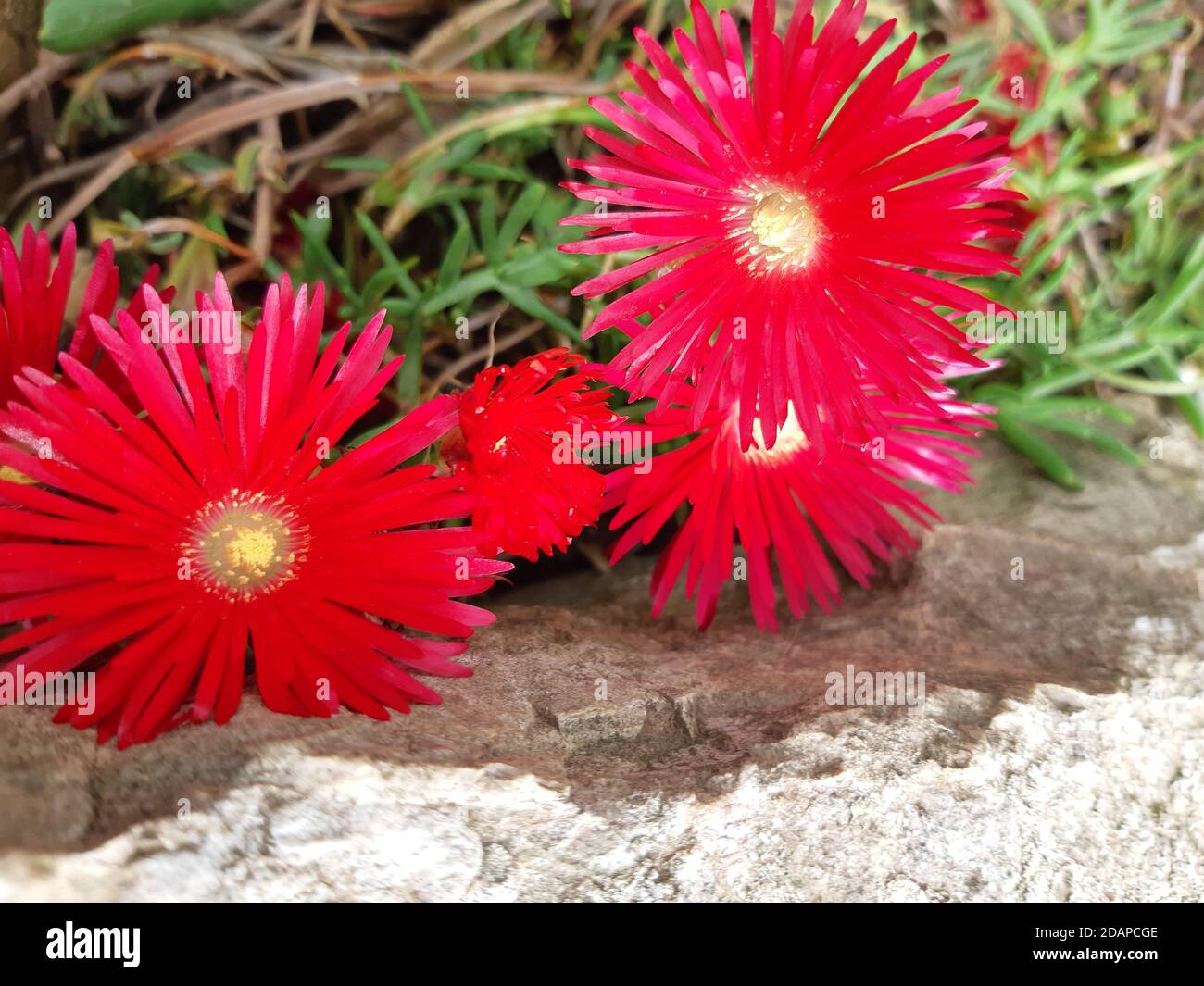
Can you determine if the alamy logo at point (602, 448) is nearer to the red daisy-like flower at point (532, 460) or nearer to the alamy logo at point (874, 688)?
the red daisy-like flower at point (532, 460)

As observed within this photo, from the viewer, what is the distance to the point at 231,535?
0.55 m

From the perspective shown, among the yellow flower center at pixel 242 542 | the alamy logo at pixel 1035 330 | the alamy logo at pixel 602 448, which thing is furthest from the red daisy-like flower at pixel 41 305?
the alamy logo at pixel 1035 330

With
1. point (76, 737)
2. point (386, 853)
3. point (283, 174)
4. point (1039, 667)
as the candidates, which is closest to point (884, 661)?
point (1039, 667)

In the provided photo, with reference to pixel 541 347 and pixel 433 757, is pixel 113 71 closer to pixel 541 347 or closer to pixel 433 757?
pixel 541 347

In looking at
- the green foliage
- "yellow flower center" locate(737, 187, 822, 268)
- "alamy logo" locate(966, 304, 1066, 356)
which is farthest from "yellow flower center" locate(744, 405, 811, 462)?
the green foliage

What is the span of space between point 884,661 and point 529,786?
0.25 meters

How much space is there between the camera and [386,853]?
44 centimetres

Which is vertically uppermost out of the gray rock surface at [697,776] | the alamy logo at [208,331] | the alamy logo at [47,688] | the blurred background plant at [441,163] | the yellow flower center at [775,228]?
the blurred background plant at [441,163]

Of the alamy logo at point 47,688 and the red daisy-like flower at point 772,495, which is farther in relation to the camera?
the red daisy-like flower at point 772,495

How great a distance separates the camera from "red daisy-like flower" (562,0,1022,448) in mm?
514

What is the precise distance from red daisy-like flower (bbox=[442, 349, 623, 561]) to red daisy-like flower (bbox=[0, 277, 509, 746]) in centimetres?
2

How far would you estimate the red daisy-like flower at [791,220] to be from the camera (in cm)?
51

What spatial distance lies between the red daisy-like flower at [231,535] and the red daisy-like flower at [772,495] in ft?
0.43
